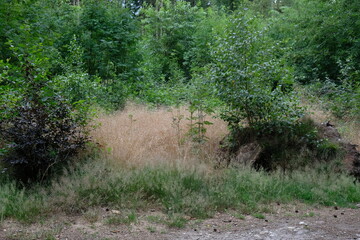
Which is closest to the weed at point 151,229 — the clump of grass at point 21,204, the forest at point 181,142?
the forest at point 181,142

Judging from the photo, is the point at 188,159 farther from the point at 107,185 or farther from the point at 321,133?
the point at 321,133

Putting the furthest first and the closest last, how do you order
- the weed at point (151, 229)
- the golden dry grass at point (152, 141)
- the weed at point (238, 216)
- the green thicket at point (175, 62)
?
the golden dry grass at point (152, 141) → the green thicket at point (175, 62) → the weed at point (238, 216) → the weed at point (151, 229)

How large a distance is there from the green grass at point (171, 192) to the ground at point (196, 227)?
0.52ft

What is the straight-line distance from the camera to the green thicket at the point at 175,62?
683cm

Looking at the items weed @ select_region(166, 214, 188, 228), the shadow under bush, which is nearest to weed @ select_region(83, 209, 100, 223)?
weed @ select_region(166, 214, 188, 228)

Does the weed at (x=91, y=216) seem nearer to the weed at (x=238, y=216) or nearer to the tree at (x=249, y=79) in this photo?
the weed at (x=238, y=216)

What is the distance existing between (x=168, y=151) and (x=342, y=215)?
401 centimetres

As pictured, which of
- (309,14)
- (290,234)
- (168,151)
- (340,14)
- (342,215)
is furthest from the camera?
(309,14)

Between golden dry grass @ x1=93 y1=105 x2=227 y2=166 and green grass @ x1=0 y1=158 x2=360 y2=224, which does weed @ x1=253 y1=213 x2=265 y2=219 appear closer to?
green grass @ x1=0 y1=158 x2=360 y2=224

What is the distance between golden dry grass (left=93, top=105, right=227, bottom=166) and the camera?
7266 mm

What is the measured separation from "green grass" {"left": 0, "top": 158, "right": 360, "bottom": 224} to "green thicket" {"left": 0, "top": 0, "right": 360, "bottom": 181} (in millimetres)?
871

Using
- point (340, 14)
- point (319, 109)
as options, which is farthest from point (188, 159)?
point (340, 14)

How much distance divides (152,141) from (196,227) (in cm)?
364

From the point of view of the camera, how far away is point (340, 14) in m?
14.9
